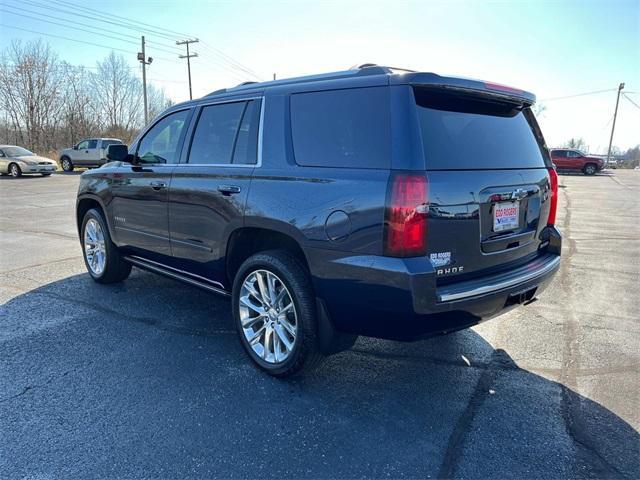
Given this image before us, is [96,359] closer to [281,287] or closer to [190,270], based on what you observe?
[190,270]

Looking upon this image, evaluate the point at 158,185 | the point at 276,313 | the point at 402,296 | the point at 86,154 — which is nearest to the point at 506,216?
the point at 402,296

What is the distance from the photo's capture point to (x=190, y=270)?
4.01 m

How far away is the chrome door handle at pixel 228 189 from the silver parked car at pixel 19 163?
23.7 metres

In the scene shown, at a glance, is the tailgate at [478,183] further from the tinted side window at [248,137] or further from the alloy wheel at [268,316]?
the tinted side window at [248,137]

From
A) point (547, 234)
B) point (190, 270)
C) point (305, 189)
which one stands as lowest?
point (190, 270)

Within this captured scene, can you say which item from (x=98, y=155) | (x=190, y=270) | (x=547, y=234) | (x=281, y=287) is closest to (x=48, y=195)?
(x=98, y=155)

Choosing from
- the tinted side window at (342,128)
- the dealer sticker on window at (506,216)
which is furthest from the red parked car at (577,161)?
the tinted side window at (342,128)

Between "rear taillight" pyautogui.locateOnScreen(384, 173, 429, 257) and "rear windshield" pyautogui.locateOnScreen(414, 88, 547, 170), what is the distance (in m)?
0.17

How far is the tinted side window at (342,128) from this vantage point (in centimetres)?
262

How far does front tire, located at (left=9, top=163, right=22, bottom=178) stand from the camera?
22647 mm

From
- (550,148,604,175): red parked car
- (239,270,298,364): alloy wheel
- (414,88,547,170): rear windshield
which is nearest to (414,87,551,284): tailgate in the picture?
(414,88,547,170): rear windshield

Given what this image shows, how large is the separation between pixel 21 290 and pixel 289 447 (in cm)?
415

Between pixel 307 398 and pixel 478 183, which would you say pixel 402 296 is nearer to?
pixel 478 183

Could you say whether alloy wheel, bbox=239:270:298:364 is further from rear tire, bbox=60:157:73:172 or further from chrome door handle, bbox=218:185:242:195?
rear tire, bbox=60:157:73:172
